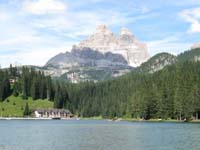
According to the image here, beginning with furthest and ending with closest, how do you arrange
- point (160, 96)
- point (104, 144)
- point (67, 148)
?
point (160, 96), point (104, 144), point (67, 148)

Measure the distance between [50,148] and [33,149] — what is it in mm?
2917

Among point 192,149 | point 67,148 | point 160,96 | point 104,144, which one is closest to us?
point 192,149

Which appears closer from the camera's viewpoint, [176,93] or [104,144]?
[104,144]

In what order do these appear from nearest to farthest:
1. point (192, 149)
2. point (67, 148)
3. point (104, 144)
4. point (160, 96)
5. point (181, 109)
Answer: point (192, 149) < point (67, 148) < point (104, 144) < point (181, 109) < point (160, 96)

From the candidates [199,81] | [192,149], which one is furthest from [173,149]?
[199,81]

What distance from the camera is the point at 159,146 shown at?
252ft

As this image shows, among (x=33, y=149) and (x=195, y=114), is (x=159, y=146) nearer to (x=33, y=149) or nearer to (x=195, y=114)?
(x=33, y=149)

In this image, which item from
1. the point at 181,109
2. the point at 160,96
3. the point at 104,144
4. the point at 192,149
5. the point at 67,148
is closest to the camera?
the point at 192,149

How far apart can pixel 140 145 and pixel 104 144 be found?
6.45 meters

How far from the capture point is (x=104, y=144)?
8131 cm

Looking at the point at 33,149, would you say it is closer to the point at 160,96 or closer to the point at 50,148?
the point at 50,148

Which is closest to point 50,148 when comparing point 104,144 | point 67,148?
point 67,148

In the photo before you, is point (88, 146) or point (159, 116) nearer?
point (88, 146)

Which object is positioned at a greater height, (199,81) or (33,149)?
(199,81)
